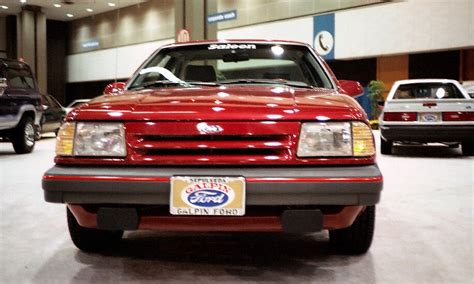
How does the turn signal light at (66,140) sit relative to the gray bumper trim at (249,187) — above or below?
above

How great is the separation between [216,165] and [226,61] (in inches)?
63.3

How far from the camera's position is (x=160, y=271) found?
261 cm

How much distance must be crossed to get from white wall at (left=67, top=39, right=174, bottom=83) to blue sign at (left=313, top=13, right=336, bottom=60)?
25.0ft

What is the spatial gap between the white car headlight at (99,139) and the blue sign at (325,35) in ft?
57.9

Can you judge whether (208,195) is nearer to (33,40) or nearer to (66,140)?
(66,140)

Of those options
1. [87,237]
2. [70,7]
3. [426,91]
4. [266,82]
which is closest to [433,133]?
[426,91]

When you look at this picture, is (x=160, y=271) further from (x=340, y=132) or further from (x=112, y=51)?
(x=112, y=51)

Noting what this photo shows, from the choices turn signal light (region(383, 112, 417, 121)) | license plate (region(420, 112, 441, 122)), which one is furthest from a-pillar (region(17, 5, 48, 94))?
license plate (region(420, 112, 441, 122))

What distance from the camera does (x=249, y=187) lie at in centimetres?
219

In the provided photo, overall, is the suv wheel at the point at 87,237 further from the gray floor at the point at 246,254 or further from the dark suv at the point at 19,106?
the dark suv at the point at 19,106

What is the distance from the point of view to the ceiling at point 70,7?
2575 cm

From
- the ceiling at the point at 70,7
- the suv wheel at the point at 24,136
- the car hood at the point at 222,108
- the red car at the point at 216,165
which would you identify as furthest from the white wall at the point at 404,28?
the red car at the point at 216,165

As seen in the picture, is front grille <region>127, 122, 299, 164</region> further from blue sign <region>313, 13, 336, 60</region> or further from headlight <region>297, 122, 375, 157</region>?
blue sign <region>313, 13, 336, 60</region>

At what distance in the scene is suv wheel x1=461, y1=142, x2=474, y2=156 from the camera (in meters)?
8.41
